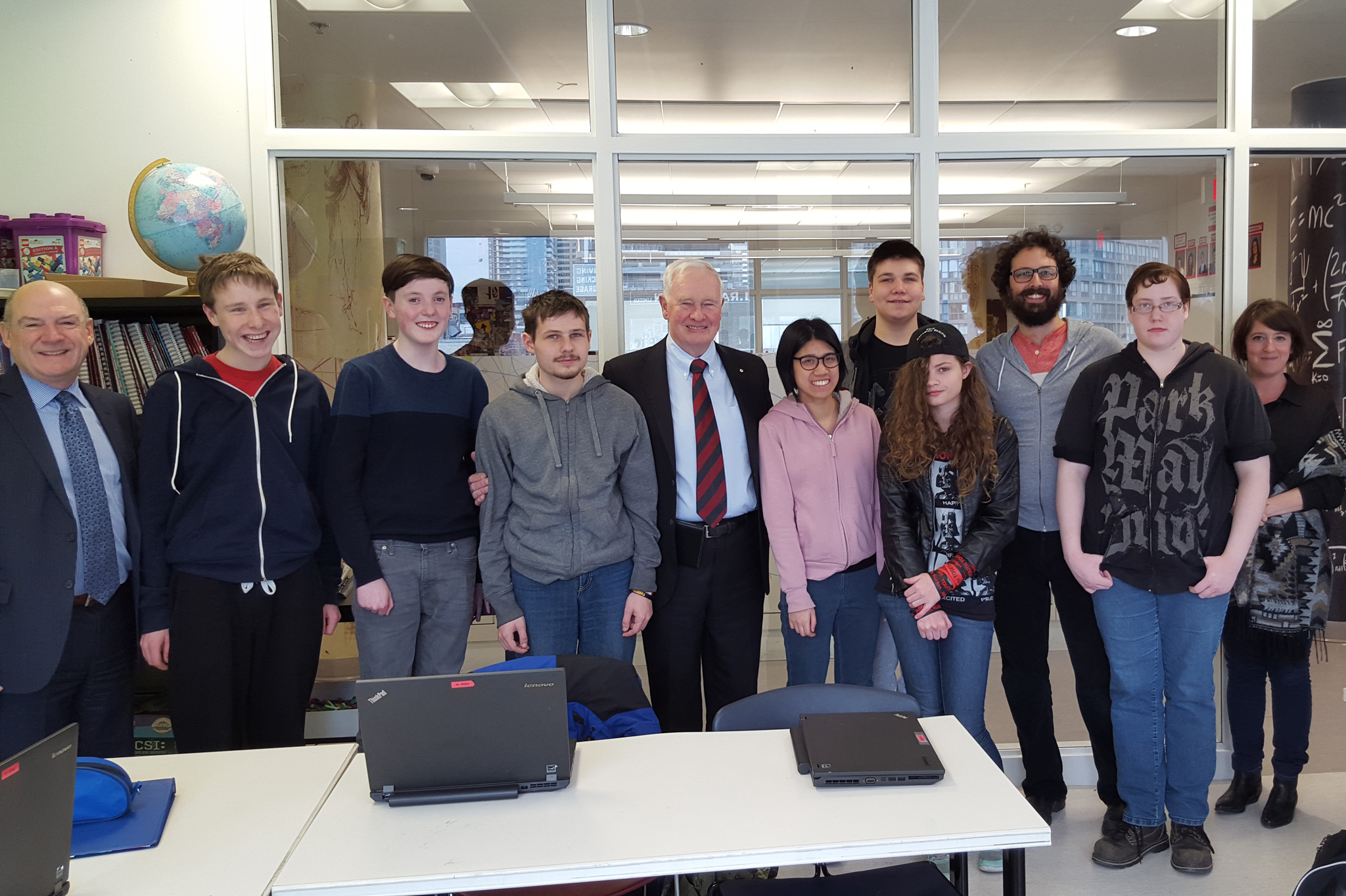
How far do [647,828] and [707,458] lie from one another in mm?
1512

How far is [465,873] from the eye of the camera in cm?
146

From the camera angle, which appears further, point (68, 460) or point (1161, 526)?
point (1161, 526)

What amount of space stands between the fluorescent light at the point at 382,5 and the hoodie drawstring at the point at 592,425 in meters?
1.70

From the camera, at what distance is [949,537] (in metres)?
2.74

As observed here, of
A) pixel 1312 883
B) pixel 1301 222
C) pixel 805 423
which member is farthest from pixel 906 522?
pixel 1301 222

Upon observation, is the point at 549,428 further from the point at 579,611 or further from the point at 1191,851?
the point at 1191,851

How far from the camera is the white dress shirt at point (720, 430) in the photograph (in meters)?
2.95

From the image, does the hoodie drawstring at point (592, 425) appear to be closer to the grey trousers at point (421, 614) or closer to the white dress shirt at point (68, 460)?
the grey trousers at point (421, 614)

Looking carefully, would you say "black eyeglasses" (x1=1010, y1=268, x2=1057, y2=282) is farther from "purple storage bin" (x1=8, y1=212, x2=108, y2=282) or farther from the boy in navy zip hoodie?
"purple storage bin" (x1=8, y1=212, x2=108, y2=282)

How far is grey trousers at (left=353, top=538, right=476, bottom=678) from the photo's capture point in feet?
9.02

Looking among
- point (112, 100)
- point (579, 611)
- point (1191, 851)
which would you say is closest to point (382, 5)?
point (112, 100)

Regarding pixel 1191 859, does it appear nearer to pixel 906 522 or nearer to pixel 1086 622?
pixel 1086 622

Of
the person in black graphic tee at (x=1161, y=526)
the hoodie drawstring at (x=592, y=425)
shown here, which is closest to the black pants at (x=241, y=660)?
the hoodie drawstring at (x=592, y=425)

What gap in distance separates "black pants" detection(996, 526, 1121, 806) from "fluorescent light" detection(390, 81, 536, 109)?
2.43m
